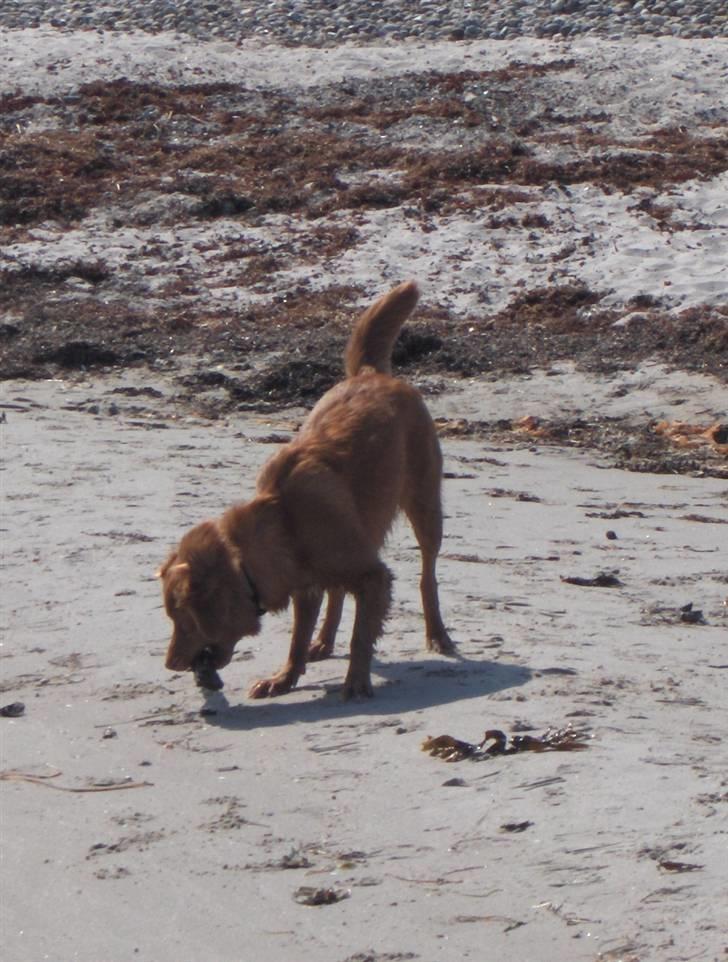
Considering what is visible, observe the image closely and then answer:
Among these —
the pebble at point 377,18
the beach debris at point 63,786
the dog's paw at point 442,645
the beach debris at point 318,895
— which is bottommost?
the dog's paw at point 442,645

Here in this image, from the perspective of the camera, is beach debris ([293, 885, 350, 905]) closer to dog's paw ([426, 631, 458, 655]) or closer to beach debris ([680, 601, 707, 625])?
dog's paw ([426, 631, 458, 655])

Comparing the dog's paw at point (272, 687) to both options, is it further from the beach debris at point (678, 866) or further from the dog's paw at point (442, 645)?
the beach debris at point (678, 866)

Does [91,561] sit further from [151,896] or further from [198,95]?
[198,95]

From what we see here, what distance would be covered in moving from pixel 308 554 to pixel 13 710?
1.19m

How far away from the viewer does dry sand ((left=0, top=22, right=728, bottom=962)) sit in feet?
12.1

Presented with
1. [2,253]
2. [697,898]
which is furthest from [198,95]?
[697,898]

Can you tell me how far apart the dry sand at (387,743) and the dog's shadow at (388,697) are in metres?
0.02

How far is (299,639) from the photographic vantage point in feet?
19.9

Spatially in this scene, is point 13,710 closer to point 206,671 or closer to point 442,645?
point 206,671

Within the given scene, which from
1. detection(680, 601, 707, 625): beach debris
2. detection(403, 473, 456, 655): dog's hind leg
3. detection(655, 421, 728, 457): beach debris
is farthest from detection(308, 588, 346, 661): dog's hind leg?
detection(655, 421, 728, 457): beach debris

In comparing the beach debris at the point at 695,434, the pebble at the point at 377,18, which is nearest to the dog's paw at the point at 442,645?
the beach debris at the point at 695,434

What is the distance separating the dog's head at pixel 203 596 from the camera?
5730 millimetres

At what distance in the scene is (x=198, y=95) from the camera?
2077cm

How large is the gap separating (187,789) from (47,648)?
1705 mm
